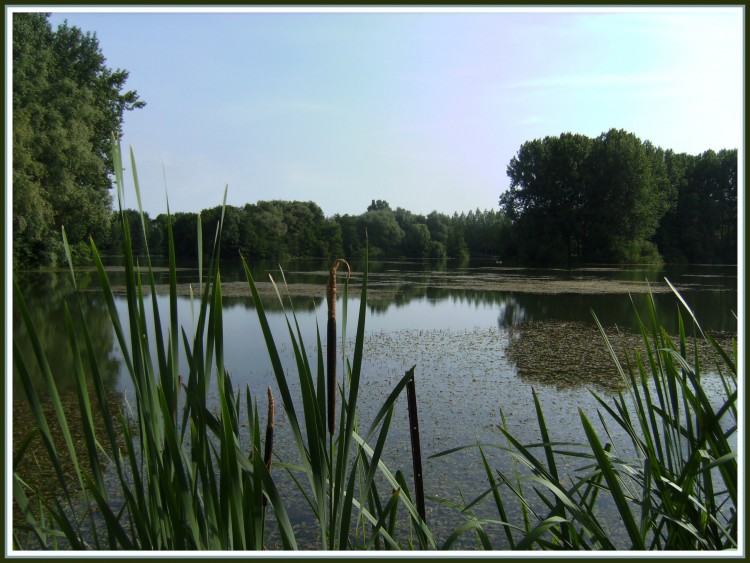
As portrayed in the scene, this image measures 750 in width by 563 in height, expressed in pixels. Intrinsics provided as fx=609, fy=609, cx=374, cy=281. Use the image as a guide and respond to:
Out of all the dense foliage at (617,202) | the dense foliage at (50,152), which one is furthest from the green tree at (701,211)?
the dense foliage at (50,152)

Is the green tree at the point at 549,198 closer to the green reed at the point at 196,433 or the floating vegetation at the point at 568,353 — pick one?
the floating vegetation at the point at 568,353

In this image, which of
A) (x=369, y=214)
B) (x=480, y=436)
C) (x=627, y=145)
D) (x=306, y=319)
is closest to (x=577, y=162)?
(x=627, y=145)

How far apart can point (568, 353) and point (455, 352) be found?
1.39 meters

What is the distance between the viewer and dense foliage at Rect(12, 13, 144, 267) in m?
12.0

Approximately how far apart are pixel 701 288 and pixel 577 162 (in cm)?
1666

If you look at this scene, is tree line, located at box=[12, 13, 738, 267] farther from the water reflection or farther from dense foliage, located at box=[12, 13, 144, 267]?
the water reflection

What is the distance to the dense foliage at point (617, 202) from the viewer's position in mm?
26609

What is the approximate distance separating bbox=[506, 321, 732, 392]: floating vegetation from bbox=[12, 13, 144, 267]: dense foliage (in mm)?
8490

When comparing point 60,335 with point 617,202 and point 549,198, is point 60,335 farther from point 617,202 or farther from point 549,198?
point 549,198

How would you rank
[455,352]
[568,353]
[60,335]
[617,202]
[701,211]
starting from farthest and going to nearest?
[617,202] → [701,211] → [60,335] → [455,352] → [568,353]

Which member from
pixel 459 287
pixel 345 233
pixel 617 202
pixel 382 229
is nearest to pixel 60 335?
pixel 459 287

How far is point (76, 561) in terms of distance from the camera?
733mm

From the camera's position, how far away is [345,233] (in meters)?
23.0

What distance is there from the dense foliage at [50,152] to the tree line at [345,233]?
1381 mm
